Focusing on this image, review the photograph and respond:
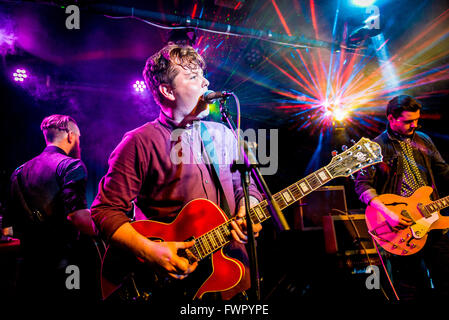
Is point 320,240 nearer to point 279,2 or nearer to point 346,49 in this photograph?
point 346,49

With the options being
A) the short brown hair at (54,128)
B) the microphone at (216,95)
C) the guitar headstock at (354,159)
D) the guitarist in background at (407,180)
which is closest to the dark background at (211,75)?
the guitarist in background at (407,180)

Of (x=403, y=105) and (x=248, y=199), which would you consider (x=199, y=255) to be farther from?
(x=403, y=105)

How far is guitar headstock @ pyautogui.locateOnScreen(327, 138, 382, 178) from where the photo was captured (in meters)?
2.16

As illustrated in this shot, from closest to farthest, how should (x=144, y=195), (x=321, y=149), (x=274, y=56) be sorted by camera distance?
(x=144, y=195), (x=274, y=56), (x=321, y=149)

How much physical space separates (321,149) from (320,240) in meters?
3.17

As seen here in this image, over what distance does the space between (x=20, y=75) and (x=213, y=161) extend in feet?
18.8

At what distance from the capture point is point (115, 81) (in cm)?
642

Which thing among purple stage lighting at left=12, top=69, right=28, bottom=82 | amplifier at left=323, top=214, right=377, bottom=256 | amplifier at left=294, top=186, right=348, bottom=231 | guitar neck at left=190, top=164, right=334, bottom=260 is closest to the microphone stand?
guitar neck at left=190, top=164, right=334, bottom=260

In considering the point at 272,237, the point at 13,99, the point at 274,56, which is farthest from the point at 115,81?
the point at 272,237

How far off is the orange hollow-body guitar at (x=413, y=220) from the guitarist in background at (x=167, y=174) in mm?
2245

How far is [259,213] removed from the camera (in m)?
1.96

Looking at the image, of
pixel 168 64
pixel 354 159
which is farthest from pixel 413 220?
pixel 168 64

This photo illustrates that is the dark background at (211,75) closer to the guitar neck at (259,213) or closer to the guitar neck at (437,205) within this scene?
the guitar neck at (437,205)

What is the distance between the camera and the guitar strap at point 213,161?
212 cm
